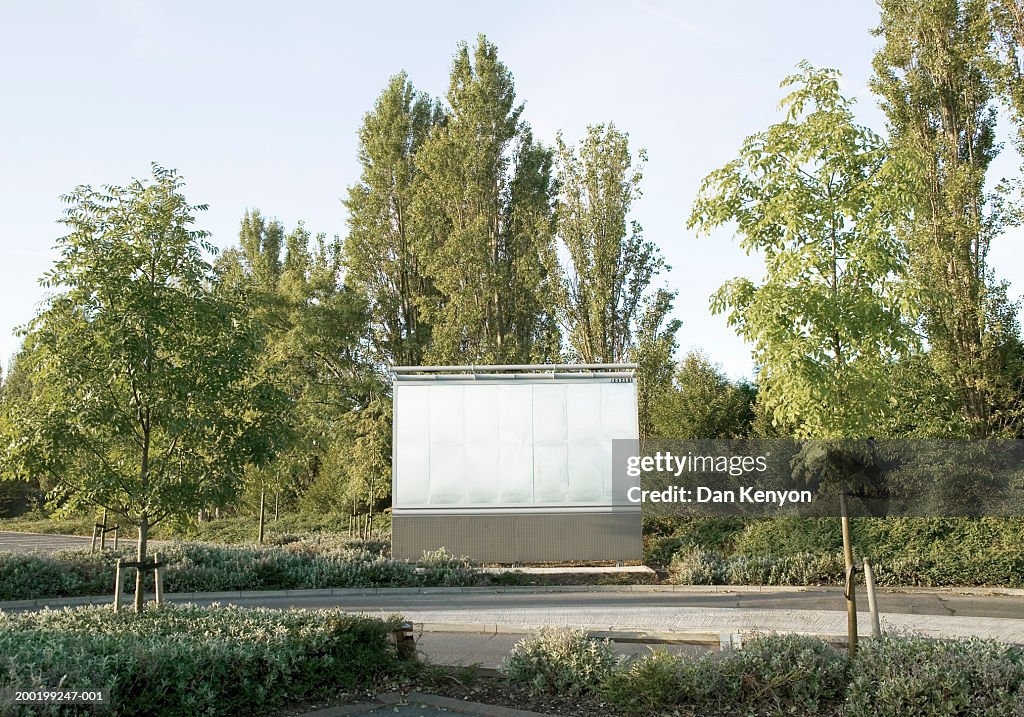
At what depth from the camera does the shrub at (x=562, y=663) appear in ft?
25.7

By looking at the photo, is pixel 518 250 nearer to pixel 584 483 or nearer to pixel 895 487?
pixel 584 483

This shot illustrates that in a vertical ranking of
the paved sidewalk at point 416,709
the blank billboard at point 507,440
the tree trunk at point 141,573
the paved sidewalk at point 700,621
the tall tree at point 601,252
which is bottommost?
the paved sidewalk at point 700,621

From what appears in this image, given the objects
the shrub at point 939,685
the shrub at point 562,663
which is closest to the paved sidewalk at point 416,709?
the shrub at point 562,663

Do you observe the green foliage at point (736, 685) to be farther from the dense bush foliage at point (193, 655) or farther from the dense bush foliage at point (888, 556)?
the dense bush foliage at point (888, 556)

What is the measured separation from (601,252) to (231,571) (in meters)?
13.5

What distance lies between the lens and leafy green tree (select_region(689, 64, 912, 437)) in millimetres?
9156

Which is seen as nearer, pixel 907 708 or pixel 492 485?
pixel 907 708

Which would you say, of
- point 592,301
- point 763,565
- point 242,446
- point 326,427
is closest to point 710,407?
point 592,301

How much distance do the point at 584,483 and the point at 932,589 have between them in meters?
7.50

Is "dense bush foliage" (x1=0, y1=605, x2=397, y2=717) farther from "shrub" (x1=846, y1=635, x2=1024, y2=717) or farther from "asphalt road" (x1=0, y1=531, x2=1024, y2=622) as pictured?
"asphalt road" (x1=0, y1=531, x2=1024, y2=622)

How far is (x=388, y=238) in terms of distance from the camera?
31.5 meters

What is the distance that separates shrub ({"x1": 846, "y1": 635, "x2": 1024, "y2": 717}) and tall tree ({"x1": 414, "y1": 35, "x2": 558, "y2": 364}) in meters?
19.6

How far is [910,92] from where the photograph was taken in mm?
21266

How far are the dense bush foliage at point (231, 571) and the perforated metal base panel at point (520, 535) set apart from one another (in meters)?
1.28
